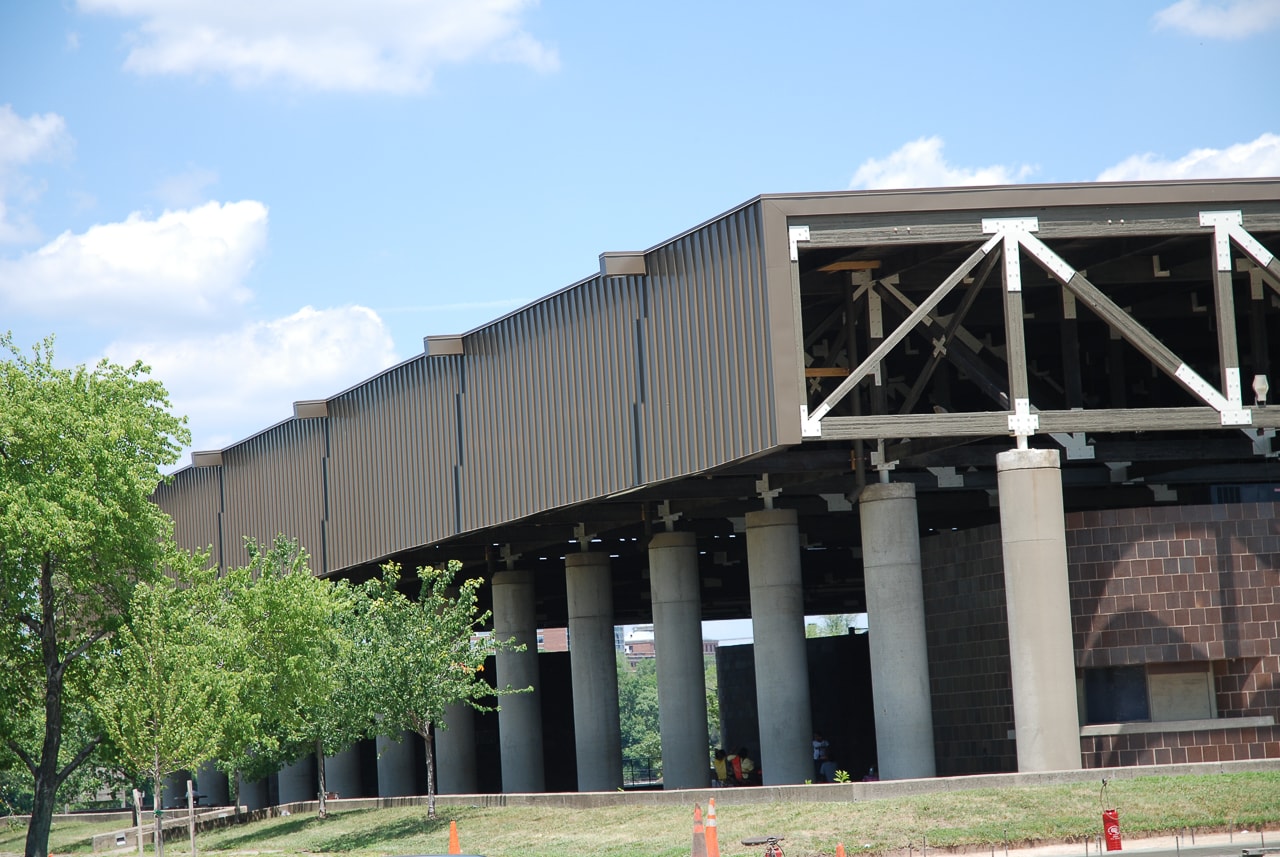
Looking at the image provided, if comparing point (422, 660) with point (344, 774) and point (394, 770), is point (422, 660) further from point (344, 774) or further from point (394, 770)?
point (344, 774)

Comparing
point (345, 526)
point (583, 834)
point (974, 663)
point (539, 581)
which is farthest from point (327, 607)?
point (539, 581)

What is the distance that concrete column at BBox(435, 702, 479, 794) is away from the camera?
5175 centimetres

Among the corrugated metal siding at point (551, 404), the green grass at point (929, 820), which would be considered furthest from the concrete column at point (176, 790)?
the green grass at point (929, 820)

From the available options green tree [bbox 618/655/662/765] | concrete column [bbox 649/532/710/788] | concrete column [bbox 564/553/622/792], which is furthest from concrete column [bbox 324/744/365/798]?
green tree [bbox 618/655/662/765]

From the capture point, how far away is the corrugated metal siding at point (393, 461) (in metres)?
41.5

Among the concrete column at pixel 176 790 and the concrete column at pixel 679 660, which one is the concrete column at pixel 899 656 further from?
the concrete column at pixel 176 790

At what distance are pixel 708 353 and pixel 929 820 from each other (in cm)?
1083

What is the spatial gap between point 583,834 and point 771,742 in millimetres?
9029

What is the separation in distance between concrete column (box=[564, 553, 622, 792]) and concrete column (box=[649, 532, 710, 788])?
3689mm

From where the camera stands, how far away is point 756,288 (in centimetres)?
2908

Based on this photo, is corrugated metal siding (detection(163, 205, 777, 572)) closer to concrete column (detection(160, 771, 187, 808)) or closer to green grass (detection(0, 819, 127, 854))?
green grass (detection(0, 819, 127, 854))

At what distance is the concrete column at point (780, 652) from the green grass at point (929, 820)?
6.57m

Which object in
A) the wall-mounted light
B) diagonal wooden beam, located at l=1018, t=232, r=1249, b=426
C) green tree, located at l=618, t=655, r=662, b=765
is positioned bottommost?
green tree, located at l=618, t=655, r=662, b=765

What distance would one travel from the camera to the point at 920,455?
1256 inches
